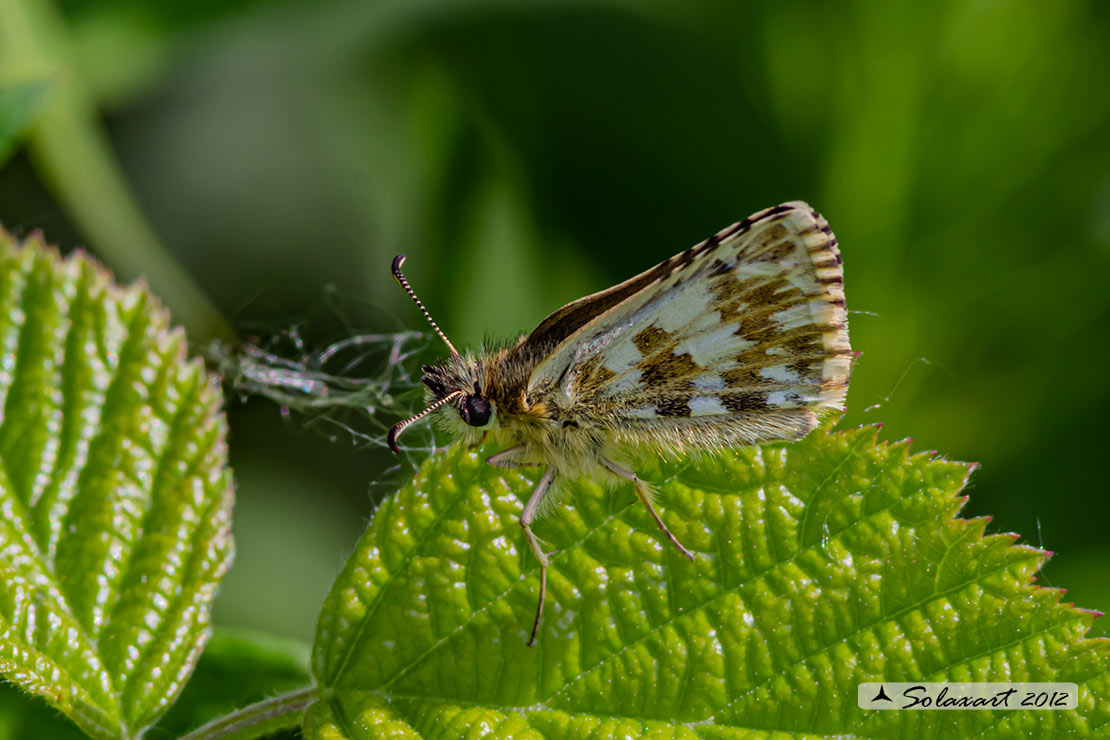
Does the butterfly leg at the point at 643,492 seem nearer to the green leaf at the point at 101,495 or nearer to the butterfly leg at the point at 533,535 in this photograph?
the butterfly leg at the point at 533,535

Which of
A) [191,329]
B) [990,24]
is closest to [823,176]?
[990,24]

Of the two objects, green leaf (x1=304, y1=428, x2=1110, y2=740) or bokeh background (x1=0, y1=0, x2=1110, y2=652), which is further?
bokeh background (x1=0, y1=0, x2=1110, y2=652)

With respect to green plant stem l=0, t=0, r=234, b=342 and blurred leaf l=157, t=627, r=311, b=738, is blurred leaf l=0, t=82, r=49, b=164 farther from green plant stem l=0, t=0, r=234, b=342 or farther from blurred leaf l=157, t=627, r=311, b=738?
blurred leaf l=157, t=627, r=311, b=738

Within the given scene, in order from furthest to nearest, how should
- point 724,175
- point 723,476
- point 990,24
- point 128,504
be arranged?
point 724,175 < point 990,24 < point 128,504 < point 723,476

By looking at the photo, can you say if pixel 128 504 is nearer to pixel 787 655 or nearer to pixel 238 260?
pixel 787 655

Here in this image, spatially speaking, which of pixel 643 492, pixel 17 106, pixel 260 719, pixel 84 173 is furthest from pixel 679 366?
pixel 84 173

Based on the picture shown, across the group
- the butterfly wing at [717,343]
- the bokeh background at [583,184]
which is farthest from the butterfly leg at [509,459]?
the bokeh background at [583,184]

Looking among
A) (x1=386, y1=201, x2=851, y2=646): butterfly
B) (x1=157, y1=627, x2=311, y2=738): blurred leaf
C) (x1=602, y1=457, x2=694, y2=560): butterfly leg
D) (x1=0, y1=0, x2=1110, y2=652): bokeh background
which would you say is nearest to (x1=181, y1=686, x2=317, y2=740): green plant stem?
(x1=157, y1=627, x2=311, y2=738): blurred leaf
